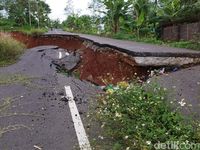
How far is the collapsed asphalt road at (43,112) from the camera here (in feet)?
21.9

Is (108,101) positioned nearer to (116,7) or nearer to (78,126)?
(78,126)

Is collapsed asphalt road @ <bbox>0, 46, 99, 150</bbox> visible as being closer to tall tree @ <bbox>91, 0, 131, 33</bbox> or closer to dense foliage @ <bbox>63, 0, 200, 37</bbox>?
dense foliage @ <bbox>63, 0, 200, 37</bbox>

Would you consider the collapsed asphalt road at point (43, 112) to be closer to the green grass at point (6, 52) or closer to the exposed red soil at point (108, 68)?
the exposed red soil at point (108, 68)

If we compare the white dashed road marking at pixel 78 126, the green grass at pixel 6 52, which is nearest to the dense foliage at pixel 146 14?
the green grass at pixel 6 52

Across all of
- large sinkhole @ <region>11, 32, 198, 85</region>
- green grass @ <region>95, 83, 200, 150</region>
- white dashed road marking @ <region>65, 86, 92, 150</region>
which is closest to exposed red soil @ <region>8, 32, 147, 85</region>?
large sinkhole @ <region>11, 32, 198, 85</region>

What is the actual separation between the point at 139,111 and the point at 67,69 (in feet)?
34.8

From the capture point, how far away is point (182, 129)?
597cm

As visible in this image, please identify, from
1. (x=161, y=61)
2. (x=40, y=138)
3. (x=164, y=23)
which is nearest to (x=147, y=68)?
(x=161, y=61)

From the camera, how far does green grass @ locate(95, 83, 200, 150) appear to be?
5785 millimetres

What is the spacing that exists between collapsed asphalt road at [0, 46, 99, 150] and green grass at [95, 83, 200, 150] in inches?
19.3

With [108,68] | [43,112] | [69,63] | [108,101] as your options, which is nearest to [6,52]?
[69,63]

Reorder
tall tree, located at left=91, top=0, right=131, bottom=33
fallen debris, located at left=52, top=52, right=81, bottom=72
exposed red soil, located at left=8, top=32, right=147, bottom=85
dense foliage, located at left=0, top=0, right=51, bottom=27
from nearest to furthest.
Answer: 1. exposed red soil, located at left=8, top=32, right=147, bottom=85
2. fallen debris, located at left=52, top=52, right=81, bottom=72
3. tall tree, located at left=91, top=0, right=131, bottom=33
4. dense foliage, located at left=0, top=0, right=51, bottom=27

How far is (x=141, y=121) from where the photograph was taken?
651cm

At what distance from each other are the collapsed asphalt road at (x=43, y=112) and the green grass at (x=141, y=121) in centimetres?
49
